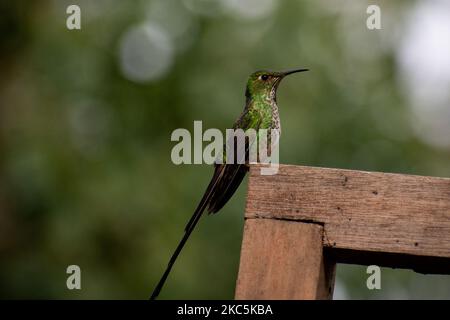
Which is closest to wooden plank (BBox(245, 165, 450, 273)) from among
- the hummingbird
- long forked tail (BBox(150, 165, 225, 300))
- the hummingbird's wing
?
long forked tail (BBox(150, 165, 225, 300))

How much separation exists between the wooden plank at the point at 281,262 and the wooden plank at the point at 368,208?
49 millimetres

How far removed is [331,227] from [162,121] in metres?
10.8

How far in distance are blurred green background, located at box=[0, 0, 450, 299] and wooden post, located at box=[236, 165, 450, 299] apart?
25.2 feet

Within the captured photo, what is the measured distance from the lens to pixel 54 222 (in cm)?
1259

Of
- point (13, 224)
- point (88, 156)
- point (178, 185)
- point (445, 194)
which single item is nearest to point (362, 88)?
point (178, 185)

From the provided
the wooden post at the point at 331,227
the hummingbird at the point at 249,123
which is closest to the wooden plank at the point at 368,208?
the wooden post at the point at 331,227

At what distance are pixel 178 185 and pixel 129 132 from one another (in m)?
1.70

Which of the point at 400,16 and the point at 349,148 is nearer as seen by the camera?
the point at 349,148

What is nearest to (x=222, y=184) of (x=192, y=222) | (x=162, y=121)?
(x=192, y=222)

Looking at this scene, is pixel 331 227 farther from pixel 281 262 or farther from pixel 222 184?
pixel 222 184

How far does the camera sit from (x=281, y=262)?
3578 mm

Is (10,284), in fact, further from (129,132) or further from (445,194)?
(445,194)

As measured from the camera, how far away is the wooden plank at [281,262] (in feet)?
11.6

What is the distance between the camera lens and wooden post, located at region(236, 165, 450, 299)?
3.53 m
